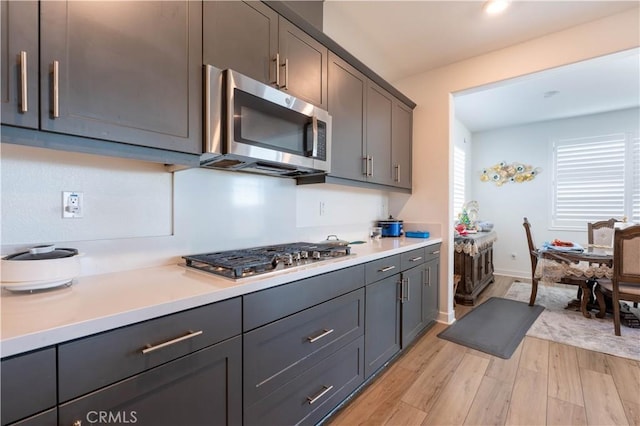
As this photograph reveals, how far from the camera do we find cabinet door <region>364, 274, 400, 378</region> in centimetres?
185

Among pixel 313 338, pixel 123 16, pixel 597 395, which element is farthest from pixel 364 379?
pixel 123 16

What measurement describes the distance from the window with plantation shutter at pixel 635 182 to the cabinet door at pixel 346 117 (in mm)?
4621

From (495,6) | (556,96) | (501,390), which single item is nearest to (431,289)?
(501,390)

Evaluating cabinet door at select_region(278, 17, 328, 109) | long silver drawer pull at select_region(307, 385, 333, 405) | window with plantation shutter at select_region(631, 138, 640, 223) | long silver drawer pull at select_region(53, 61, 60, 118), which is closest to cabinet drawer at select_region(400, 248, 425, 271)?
long silver drawer pull at select_region(307, 385, 333, 405)

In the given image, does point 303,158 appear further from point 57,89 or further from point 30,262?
point 30,262

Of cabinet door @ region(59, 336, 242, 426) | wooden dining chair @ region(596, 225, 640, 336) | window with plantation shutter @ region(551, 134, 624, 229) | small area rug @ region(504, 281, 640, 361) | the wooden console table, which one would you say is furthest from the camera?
window with plantation shutter @ region(551, 134, 624, 229)

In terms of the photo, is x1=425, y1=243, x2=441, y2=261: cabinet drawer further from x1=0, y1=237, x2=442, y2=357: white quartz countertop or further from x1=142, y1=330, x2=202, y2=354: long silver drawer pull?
x1=142, y1=330, x2=202, y2=354: long silver drawer pull

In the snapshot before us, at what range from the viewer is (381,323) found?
199 cm

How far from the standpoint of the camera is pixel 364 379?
1.82 metres

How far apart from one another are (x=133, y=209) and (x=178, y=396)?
87 centimetres

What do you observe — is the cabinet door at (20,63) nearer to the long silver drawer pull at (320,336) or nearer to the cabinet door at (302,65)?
the cabinet door at (302,65)

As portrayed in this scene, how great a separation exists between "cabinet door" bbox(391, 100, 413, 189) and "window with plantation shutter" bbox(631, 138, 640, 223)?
3.77 meters

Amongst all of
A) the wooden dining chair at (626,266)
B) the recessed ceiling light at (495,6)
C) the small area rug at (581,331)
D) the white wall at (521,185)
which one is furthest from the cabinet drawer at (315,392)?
the white wall at (521,185)

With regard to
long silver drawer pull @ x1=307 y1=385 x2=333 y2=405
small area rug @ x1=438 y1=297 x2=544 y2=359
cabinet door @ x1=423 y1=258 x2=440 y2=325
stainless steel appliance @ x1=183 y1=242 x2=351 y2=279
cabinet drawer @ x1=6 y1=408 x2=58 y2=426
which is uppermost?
stainless steel appliance @ x1=183 y1=242 x2=351 y2=279
